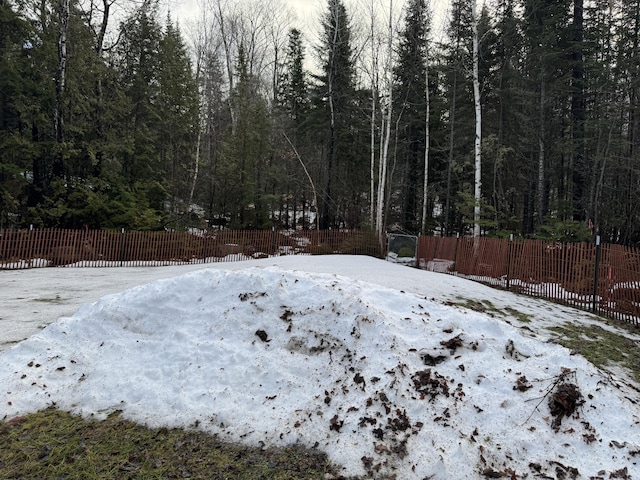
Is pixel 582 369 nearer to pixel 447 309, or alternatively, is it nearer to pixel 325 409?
pixel 447 309

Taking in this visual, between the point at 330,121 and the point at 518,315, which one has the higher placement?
the point at 330,121

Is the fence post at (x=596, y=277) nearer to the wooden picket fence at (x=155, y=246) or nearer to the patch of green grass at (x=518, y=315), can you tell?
the patch of green grass at (x=518, y=315)

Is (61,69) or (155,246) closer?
(155,246)

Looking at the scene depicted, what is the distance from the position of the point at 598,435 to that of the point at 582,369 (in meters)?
0.82

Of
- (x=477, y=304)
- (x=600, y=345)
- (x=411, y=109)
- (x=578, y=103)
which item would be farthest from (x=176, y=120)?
(x=600, y=345)

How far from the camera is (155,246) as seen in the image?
48.0 ft

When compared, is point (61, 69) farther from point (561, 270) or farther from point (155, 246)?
point (561, 270)

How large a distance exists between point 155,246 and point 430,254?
1121 cm

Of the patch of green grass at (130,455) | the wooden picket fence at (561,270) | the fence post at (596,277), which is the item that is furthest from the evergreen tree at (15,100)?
the fence post at (596,277)

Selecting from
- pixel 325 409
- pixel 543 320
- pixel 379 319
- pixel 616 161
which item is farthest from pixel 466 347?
pixel 616 161

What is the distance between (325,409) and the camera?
3.25 meters

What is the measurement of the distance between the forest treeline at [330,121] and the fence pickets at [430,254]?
3336 mm

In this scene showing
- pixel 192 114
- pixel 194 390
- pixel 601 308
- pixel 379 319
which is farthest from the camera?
pixel 192 114

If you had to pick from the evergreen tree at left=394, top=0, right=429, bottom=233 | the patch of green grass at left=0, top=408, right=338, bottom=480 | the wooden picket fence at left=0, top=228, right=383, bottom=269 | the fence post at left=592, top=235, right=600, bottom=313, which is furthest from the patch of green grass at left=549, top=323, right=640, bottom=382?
the evergreen tree at left=394, top=0, right=429, bottom=233
